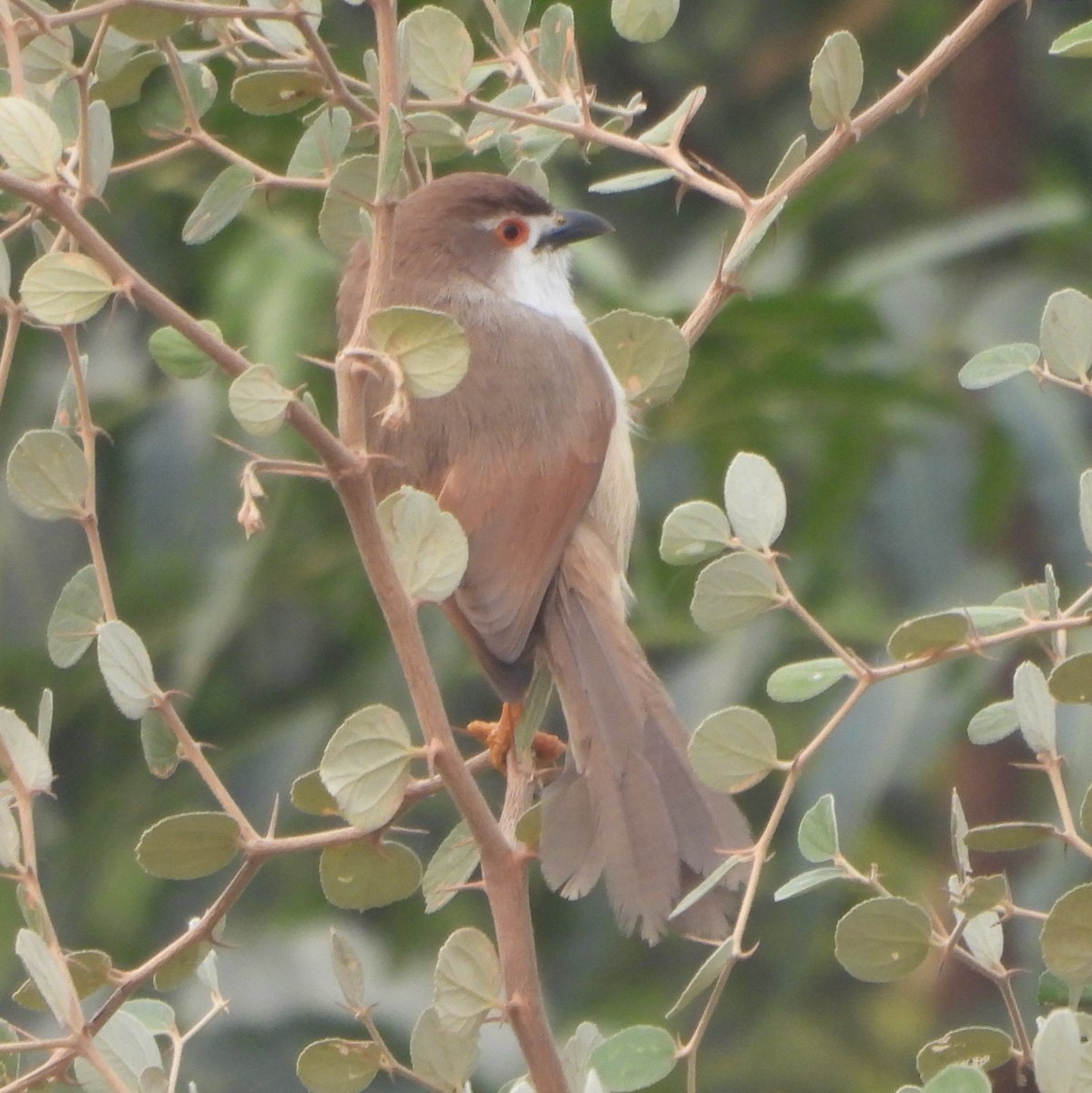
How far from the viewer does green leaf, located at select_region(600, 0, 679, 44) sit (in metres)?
2.81

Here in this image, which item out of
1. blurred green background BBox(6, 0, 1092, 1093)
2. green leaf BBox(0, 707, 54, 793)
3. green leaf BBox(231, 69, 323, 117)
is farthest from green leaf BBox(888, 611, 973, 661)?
blurred green background BBox(6, 0, 1092, 1093)

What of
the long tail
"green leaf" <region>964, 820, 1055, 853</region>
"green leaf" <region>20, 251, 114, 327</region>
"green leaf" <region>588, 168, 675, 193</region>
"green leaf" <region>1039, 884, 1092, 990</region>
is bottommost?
the long tail

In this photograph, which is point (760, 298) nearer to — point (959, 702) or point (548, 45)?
point (959, 702)

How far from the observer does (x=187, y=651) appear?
18.4 ft

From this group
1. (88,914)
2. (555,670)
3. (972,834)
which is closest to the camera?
(972,834)

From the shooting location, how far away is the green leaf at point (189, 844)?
2246mm

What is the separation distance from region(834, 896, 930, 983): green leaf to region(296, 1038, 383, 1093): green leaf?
57cm

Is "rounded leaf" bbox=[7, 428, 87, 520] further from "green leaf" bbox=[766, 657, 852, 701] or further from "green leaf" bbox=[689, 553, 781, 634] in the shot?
"green leaf" bbox=[766, 657, 852, 701]

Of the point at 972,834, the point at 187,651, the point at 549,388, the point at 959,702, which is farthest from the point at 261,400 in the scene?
the point at 959,702

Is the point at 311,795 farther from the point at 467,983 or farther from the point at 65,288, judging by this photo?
the point at 65,288

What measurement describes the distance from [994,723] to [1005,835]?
219 mm

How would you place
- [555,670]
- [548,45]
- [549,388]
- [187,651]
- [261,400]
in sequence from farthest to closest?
[187,651], [549,388], [555,670], [548,45], [261,400]

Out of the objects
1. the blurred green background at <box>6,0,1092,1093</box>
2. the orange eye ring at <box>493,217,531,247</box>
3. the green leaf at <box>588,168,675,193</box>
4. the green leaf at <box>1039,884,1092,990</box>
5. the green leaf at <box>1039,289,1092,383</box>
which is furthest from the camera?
the blurred green background at <box>6,0,1092,1093</box>

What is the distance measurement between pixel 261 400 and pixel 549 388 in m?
1.81
